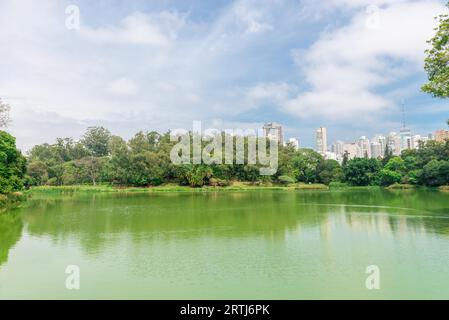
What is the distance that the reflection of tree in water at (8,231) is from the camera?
9.31 meters

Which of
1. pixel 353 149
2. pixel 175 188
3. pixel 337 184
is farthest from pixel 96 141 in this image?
pixel 353 149

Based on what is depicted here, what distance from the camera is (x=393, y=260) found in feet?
25.9

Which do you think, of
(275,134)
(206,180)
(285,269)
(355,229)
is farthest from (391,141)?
(285,269)

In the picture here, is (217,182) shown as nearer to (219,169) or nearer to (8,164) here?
(219,169)

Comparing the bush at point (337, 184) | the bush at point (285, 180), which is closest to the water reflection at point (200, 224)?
the bush at point (285, 180)

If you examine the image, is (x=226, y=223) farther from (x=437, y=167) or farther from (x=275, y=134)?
(x=275, y=134)

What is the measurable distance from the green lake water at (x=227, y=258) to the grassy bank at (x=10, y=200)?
6.77 meters

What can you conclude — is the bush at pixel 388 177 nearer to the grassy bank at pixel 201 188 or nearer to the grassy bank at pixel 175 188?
the grassy bank at pixel 201 188

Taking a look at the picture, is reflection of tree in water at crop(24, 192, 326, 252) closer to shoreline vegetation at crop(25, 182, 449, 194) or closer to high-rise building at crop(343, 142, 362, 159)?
shoreline vegetation at crop(25, 182, 449, 194)

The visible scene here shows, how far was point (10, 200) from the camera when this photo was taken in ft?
72.2

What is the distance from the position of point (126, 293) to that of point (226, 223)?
25.6ft

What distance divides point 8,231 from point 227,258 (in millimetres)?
8384

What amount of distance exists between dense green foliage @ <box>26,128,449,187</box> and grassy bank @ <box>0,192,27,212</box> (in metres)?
15.0
